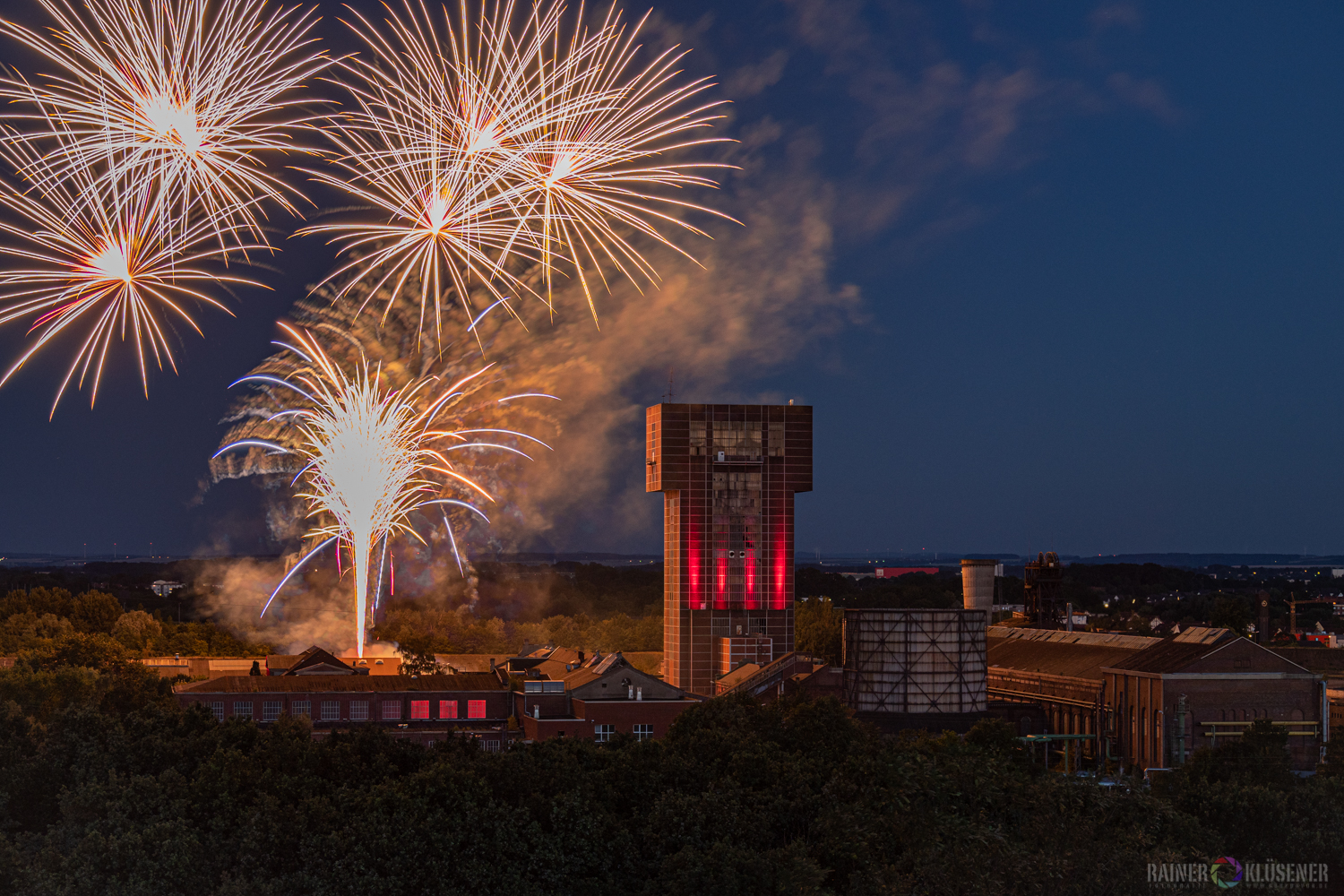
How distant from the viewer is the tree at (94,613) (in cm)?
16400

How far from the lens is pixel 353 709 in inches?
3565

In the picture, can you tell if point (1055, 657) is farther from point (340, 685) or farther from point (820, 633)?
point (340, 685)

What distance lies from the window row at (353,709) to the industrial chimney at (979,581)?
254ft

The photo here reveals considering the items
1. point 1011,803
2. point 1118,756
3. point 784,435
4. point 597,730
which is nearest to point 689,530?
point 784,435

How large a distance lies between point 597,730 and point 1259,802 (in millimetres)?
45365

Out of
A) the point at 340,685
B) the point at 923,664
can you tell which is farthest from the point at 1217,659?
the point at 340,685

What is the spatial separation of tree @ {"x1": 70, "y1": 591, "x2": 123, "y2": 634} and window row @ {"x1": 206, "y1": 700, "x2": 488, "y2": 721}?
3281 inches

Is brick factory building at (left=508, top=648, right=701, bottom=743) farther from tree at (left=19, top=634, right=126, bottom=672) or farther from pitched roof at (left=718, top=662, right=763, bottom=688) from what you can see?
tree at (left=19, top=634, right=126, bottom=672)

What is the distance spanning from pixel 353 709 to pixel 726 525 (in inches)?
1792

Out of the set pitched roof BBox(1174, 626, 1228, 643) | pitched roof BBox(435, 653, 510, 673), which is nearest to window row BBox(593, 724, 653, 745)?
pitched roof BBox(435, 653, 510, 673)

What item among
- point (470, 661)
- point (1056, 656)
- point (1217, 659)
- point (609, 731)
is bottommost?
point (470, 661)

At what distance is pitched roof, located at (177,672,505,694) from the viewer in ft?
298

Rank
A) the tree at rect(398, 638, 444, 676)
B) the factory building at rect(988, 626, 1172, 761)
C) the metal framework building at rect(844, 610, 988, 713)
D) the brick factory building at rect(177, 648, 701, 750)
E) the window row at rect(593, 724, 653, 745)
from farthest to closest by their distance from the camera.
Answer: the tree at rect(398, 638, 444, 676)
the factory building at rect(988, 626, 1172, 761)
the metal framework building at rect(844, 610, 988, 713)
the window row at rect(593, 724, 653, 745)
the brick factory building at rect(177, 648, 701, 750)

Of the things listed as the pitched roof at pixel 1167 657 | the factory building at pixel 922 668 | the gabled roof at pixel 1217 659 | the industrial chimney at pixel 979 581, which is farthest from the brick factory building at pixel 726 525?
the gabled roof at pixel 1217 659
